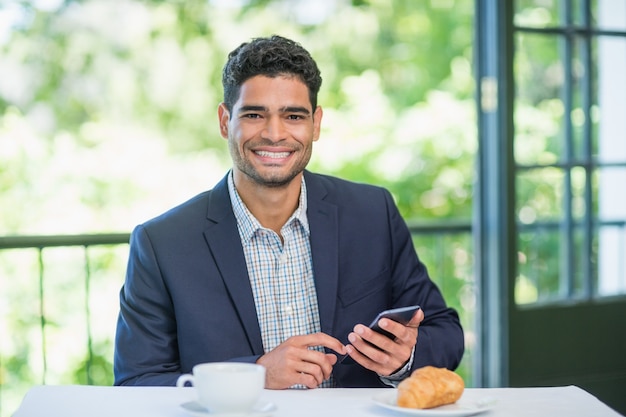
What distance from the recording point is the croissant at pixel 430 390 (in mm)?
1079

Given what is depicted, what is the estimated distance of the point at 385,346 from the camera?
4.31 ft

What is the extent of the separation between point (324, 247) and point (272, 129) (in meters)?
0.24

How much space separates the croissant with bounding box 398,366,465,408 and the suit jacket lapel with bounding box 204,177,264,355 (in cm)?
46

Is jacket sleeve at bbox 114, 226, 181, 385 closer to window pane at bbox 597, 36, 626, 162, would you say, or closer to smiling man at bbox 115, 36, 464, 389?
smiling man at bbox 115, 36, 464, 389

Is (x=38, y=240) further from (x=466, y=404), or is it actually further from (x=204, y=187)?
(x=204, y=187)

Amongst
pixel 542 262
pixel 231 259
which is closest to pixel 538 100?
pixel 542 262

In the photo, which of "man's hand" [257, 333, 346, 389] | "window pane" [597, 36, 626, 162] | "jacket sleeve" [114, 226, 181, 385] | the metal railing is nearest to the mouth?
"jacket sleeve" [114, 226, 181, 385]

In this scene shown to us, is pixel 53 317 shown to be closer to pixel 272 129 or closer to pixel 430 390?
pixel 272 129

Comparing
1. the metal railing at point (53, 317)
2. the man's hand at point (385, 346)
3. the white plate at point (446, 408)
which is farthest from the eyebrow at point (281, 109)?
the metal railing at point (53, 317)

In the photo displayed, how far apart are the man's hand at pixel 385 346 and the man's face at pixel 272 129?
40 centimetres

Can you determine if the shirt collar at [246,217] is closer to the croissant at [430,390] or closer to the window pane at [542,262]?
the croissant at [430,390]

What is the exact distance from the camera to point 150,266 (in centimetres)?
153

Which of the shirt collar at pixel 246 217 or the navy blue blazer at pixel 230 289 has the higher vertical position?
the shirt collar at pixel 246 217

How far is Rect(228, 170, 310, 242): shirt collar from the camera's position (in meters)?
1.62
